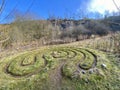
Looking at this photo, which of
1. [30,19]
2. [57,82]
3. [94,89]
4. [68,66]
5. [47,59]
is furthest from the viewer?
[30,19]

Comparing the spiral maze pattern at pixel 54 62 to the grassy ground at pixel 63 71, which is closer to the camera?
the grassy ground at pixel 63 71

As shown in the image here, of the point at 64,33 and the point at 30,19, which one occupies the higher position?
the point at 30,19

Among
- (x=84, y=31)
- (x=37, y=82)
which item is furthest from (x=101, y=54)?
(x=84, y=31)

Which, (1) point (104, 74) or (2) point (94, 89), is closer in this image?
(2) point (94, 89)

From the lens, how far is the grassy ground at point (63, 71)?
8.40m

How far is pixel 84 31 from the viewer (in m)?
22.7

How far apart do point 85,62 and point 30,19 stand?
46.1 feet

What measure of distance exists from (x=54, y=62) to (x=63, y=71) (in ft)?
4.58

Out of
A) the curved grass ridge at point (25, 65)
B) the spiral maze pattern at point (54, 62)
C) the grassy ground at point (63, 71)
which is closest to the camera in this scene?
the grassy ground at point (63, 71)

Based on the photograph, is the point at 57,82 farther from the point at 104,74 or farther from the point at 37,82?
the point at 104,74

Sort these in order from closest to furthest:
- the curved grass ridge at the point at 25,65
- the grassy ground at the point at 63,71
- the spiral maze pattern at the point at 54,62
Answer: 1. the grassy ground at the point at 63,71
2. the spiral maze pattern at the point at 54,62
3. the curved grass ridge at the point at 25,65

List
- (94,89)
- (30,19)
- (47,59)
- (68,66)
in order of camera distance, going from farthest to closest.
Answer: (30,19) → (47,59) → (68,66) → (94,89)

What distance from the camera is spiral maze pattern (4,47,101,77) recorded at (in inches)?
387

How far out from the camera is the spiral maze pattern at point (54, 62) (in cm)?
982
